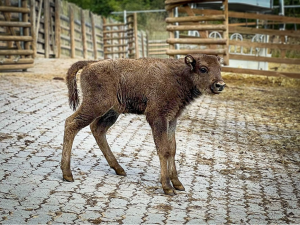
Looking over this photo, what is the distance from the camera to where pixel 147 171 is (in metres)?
7.04

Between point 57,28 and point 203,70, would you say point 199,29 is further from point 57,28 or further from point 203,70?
point 203,70

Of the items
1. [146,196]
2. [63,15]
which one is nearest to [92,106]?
[146,196]

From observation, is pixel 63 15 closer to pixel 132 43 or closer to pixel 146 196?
pixel 132 43

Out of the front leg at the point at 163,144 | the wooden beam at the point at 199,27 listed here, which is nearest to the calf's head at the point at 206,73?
the front leg at the point at 163,144

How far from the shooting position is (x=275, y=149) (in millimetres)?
8820

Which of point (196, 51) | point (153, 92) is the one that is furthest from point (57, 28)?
point (153, 92)

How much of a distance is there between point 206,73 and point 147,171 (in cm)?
164

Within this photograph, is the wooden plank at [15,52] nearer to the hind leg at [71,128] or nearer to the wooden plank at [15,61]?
the wooden plank at [15,61]

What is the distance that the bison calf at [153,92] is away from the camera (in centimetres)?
613

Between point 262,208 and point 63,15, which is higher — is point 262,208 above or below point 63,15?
below

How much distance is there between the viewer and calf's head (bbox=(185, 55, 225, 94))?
20.0ft

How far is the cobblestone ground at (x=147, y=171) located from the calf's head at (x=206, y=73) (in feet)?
3.43

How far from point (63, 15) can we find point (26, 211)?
2144cm

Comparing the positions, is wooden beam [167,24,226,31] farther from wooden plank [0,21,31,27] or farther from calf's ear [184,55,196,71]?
calf's ear [184,55,196,71]
